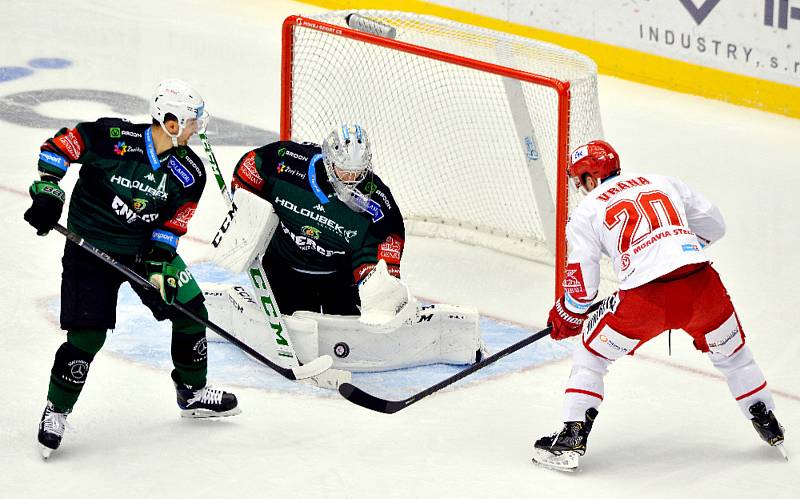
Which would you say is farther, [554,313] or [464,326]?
[464,326]

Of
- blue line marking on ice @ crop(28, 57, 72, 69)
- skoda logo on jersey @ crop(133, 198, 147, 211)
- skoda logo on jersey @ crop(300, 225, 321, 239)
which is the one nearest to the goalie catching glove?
skoda logo on jersey @ crop(300, 225, 321, 239)

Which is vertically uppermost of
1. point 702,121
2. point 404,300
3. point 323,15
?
point 323,15

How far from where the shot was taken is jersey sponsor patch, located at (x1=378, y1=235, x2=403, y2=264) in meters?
5.41

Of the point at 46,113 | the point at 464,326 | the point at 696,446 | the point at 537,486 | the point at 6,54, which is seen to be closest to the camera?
the point at 537,486

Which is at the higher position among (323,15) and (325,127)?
(323,15)

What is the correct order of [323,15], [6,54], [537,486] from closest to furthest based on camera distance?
[537,486] < [323,15] < [6,54]

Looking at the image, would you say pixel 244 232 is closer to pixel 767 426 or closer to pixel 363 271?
pixel 363 271

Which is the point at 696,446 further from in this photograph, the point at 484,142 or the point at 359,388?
the point at 484,142

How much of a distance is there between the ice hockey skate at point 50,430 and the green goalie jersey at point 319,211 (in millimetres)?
1125

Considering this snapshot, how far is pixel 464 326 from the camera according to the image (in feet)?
18.8

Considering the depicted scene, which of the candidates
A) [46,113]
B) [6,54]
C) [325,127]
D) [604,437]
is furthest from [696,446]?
[6,54]

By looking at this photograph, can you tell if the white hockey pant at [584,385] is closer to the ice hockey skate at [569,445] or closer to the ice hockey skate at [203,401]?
the ice hockey skate at [569,445]

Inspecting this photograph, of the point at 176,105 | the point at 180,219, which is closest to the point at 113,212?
the point at 180,219

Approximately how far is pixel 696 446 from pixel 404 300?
1083 millimetres
